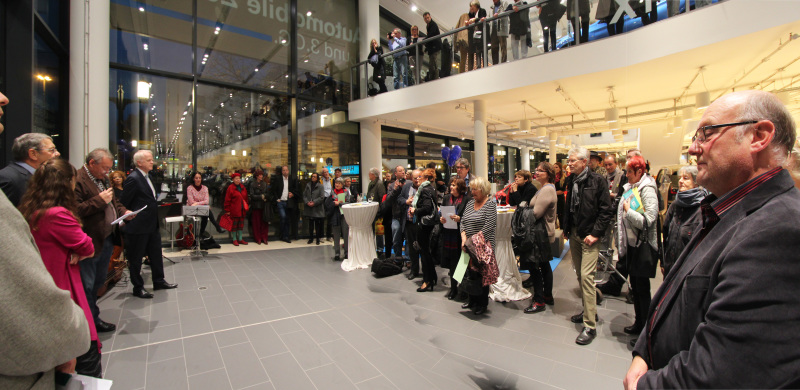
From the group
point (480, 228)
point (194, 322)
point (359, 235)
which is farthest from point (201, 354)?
point (359, 235)

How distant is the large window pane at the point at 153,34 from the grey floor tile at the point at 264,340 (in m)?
6.44

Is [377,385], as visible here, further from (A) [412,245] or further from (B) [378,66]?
(B) [378,66]

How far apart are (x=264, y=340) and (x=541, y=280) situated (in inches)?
117

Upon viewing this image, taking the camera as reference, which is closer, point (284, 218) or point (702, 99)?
point (702, 99)

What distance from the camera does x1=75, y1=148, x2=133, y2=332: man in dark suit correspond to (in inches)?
109

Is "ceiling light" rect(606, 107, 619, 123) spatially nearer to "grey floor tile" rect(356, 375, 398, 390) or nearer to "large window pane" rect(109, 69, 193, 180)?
"grey floor tile" rect(356, 375, 398, 390)

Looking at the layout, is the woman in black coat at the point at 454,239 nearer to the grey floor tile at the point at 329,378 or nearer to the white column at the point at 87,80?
the grey floor tile at the point at 329,378

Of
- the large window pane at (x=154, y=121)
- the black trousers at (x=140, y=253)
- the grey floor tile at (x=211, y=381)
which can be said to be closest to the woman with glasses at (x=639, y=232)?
the grey floor tile at (x=211, y=381)

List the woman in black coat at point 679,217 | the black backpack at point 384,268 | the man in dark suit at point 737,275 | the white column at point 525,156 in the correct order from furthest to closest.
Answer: the white column at point 525,156 → the black backpack at point 384,268 → the woman in black coat at point 679,217 → the man in dark suit at point 737,275

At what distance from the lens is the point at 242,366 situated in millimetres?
2508

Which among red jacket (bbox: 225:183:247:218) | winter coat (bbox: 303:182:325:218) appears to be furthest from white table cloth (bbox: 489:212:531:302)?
red jacket (bbox: 225:183:247:218)

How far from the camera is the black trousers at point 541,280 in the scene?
3637 mm

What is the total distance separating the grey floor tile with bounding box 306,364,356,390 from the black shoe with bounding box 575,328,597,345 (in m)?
2.00

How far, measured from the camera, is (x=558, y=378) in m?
2.33
